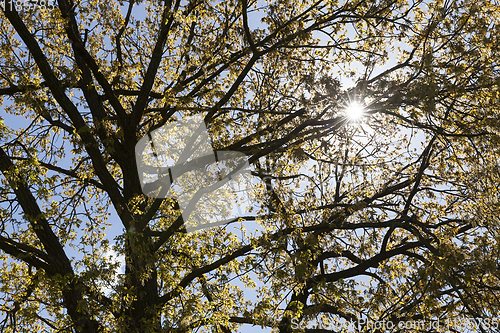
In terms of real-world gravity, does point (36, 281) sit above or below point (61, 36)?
below

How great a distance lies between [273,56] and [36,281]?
7027mm

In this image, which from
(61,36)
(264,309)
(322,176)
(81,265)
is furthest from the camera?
(322,176)

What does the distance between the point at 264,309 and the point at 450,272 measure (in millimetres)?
3321

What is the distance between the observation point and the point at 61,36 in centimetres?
876

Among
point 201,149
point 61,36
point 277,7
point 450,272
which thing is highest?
point 61,36

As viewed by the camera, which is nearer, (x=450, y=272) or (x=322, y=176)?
(x=450, y=272)

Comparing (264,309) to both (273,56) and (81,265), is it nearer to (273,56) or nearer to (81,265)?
(81,265)

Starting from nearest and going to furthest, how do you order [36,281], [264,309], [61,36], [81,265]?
[36,281], [81,265], [264,309], [61,36]

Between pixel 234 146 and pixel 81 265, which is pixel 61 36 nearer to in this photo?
pixel 234 146

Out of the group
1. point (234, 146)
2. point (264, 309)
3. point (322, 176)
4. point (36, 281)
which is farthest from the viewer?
point (322, 176)

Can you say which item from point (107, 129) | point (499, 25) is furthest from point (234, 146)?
point (499, 25)

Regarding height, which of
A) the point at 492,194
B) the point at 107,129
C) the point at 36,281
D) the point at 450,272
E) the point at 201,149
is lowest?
the point at 450,272

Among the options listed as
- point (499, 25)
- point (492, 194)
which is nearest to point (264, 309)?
Answer: point (492, 194)

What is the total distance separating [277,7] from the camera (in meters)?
7.89
